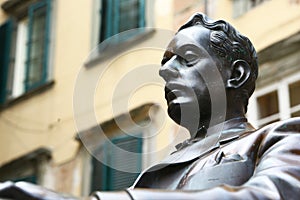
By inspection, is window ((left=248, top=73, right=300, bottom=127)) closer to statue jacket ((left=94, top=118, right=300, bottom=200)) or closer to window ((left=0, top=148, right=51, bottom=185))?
window ((left=0, top=148, right=51, bottom=185))

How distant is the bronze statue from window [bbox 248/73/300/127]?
6092 mm

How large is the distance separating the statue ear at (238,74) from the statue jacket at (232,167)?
10cm

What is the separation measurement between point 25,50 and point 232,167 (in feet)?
36.5

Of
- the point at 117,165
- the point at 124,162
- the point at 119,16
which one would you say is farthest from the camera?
the point at 119,16

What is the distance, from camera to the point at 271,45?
9672mm

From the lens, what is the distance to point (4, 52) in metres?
13.9

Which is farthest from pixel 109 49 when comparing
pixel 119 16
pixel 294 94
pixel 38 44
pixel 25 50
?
pixel 294 94

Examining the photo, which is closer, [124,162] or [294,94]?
[294,94]

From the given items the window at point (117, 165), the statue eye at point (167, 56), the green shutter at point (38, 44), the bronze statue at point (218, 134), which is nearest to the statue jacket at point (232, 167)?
the bronze statue at point (218, 134)

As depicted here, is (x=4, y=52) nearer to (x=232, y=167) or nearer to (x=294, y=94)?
(x=294, y=94)

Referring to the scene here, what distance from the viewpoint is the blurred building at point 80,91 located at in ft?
35.8

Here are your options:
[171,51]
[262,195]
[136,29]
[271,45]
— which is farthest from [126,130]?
[262,195]

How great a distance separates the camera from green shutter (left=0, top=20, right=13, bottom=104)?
13.7 metres

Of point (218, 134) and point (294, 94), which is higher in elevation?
point (294, 94)
